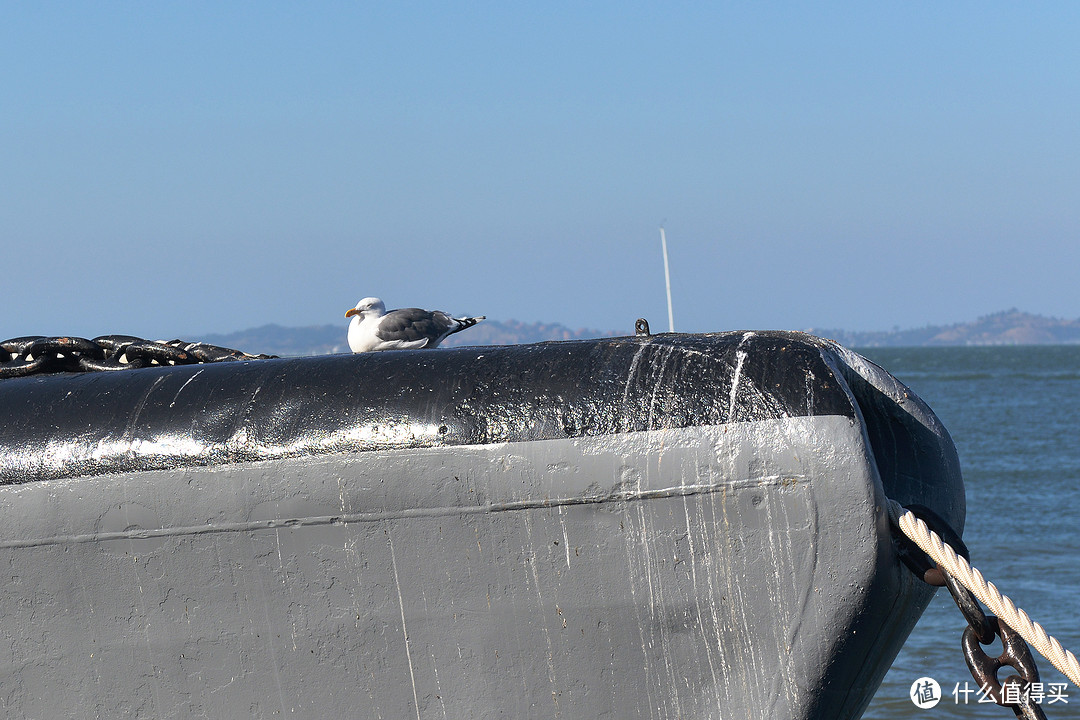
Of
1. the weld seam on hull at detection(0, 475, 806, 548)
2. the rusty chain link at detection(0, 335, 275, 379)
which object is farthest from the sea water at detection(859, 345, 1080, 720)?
the rusty chain link at detection(0, 335, 275, 379)

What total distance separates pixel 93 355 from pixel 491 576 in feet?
4.89

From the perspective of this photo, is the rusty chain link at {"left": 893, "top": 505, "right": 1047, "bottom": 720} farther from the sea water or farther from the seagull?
the seagull

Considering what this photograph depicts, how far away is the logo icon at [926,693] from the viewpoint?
665 centimetres

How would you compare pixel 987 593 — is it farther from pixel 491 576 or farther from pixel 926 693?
pixel 926 693

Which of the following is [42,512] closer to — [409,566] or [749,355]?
[409,566]

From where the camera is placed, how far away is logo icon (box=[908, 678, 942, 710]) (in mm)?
6652

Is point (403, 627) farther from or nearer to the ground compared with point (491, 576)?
nearer to the ground

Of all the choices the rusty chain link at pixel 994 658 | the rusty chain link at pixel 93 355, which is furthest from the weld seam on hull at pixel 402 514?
the rusty chain link at pixel 93 355

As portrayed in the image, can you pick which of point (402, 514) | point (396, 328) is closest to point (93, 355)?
point (396, 328)

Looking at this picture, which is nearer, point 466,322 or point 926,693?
point 466,322

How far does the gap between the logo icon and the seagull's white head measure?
4.61 metres

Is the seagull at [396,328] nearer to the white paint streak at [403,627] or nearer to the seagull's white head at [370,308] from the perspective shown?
the seagull's white head at [370,308]

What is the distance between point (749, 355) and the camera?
2.44 m

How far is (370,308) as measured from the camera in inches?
156
